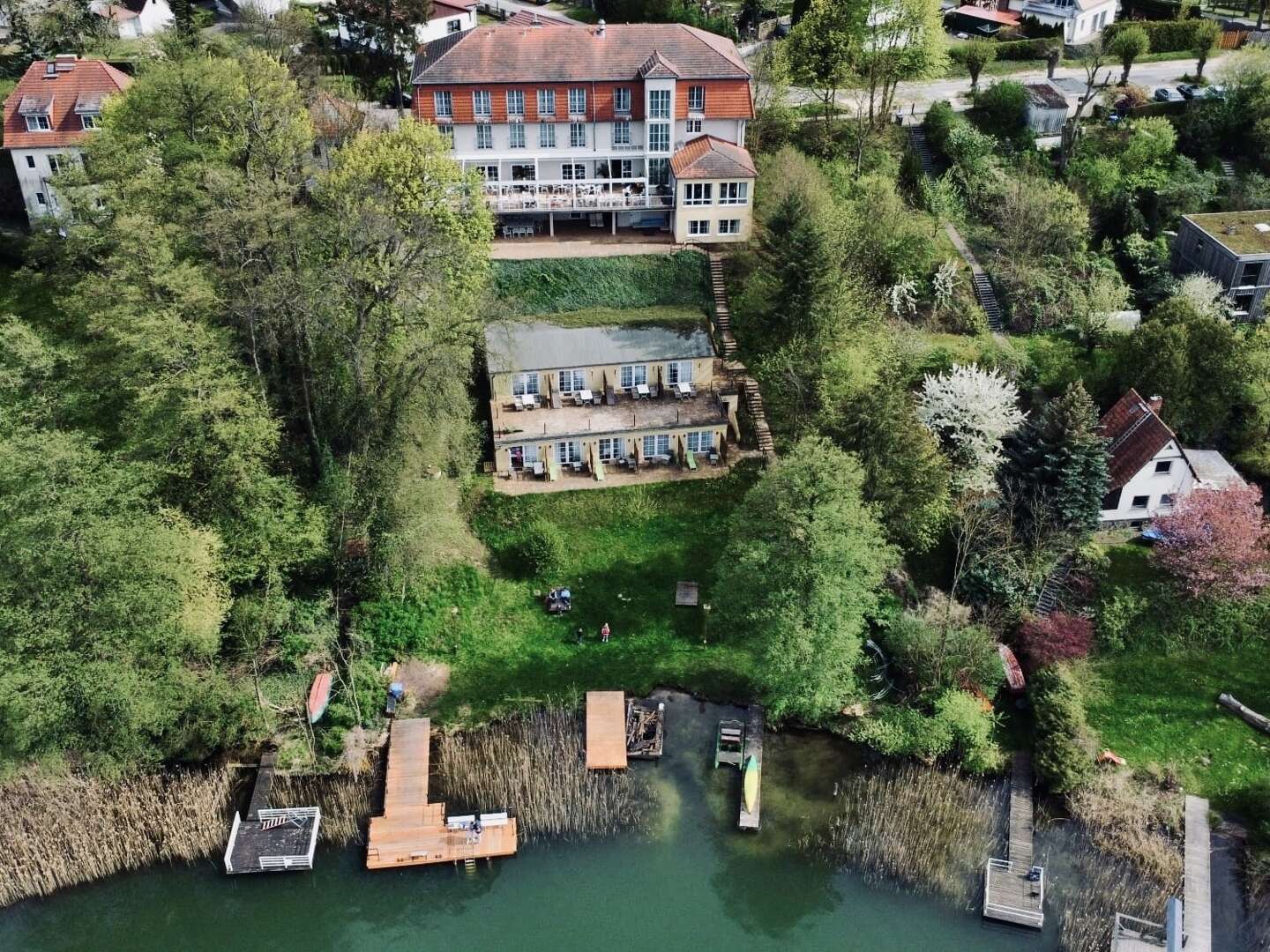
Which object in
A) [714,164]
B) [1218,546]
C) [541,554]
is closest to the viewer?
[1218,546]

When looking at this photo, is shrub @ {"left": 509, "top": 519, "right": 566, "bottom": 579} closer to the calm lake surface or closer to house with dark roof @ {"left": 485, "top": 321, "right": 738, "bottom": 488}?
house with dark roof @ {"left": 485, "top": 321, "right": 738, "bottom": 488}

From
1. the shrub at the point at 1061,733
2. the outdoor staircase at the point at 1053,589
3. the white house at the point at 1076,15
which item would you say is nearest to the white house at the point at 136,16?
the white house at the point at 1076,15

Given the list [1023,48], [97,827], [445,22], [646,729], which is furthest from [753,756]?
[445,22]

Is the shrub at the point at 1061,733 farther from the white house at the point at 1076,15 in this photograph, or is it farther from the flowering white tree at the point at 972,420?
the white house at the point at 1076,15

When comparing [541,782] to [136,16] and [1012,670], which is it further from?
[136,16]

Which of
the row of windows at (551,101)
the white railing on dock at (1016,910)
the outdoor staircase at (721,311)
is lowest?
the white railing on dock at (1016,910)

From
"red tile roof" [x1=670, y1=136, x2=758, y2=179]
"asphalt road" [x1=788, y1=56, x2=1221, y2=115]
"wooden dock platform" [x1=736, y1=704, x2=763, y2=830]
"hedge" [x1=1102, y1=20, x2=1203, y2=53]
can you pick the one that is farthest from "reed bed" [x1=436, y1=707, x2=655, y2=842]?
"hedge" [x1=1102, y1=20, x2=1203, y2=53]
